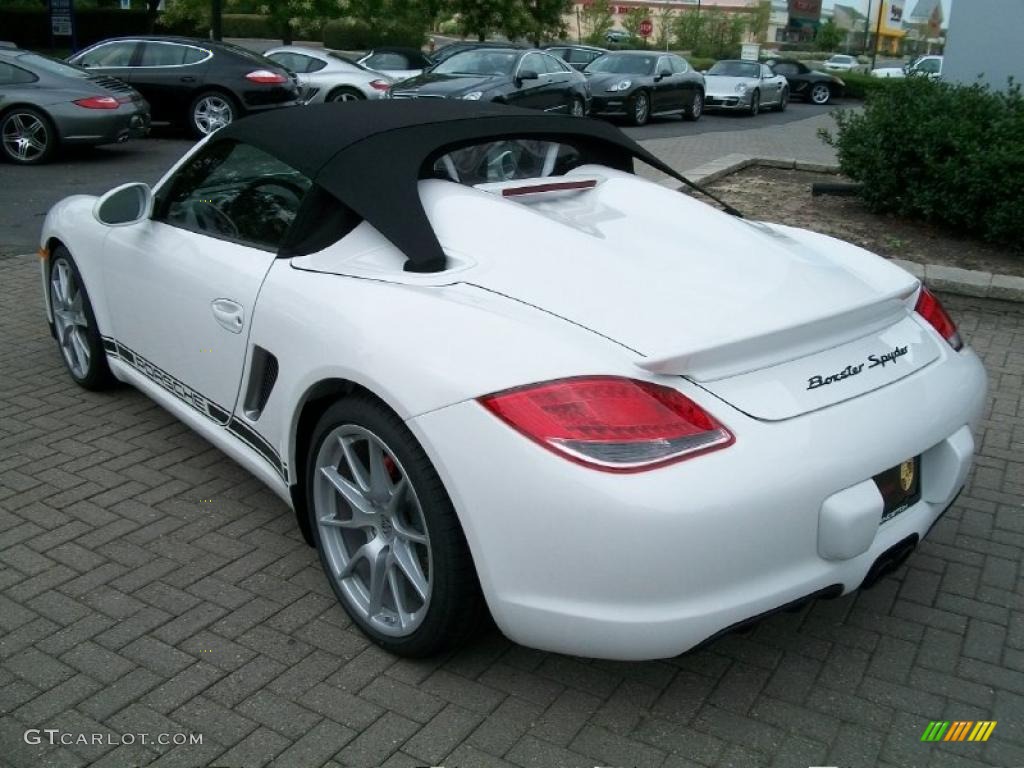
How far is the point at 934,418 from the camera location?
303cm

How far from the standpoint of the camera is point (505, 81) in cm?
1698

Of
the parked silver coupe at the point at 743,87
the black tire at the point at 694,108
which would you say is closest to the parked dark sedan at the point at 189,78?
the black tire at the point at 694,108

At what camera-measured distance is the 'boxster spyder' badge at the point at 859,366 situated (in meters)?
2.88

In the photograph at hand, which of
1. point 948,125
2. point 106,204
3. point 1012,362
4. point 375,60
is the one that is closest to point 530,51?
point 375,60

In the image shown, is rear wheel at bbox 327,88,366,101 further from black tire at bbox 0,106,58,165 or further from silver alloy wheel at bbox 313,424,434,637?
silver alloy wheel at bbox 313,424,434,637

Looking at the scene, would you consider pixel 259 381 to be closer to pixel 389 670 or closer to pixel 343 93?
pixel 389 670

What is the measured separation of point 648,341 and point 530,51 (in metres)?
16.3

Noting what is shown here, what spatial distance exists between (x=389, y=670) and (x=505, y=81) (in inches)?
590

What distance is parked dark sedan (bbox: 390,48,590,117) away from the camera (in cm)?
1630

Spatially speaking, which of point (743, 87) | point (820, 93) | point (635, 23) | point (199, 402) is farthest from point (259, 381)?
point (635, 23)

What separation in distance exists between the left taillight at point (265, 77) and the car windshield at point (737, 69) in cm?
1427

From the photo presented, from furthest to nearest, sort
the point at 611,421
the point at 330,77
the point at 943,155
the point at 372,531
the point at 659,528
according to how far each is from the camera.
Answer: the point at 330,77 < the point at 943,155 < the point at 372,531 < the point at 611,421 < the point at 659,528

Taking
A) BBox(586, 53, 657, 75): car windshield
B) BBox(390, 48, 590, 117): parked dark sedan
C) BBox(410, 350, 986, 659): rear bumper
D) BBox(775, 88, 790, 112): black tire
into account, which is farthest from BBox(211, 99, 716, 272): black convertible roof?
BBox(775, 88, 790, 112): black tire
